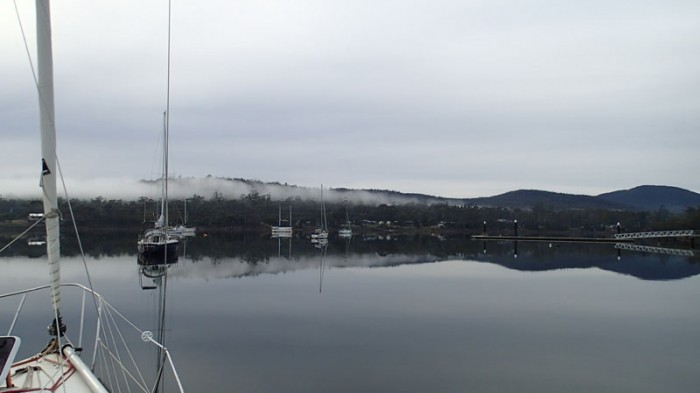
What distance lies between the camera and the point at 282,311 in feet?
50.5

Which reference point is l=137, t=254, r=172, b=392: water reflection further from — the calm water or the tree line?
the tree line

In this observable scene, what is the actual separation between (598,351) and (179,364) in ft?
27.4

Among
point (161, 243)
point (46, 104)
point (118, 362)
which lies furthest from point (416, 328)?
point (161, 243)

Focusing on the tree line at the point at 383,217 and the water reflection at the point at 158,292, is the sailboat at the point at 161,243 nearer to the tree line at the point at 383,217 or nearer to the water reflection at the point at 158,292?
the water reflection at the point at 158,292

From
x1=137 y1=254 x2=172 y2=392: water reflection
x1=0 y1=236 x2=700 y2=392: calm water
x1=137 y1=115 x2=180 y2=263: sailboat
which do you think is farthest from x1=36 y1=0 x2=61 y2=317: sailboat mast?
x1=137 y1=115 x2=180 y2=263: sailboat

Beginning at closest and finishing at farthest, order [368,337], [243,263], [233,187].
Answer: [368,337], [243,263], [233,187]

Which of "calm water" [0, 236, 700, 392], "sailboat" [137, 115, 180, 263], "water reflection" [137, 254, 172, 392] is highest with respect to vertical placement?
"sailboat" [137, 115, 180, 263]

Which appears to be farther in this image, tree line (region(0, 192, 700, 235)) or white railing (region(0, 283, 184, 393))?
tree line (region(0, 192, 700, 235))

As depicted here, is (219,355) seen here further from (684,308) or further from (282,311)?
(684,308)

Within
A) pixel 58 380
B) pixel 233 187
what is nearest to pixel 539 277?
pixel 58 380

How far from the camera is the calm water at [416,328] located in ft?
29.9

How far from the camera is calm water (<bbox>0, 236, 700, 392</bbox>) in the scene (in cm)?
910

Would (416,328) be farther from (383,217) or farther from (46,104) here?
(383,217)

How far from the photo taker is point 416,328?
43.4 feet
